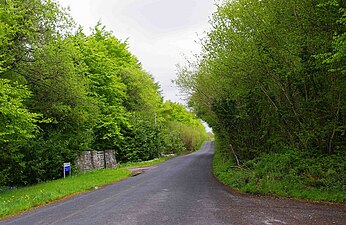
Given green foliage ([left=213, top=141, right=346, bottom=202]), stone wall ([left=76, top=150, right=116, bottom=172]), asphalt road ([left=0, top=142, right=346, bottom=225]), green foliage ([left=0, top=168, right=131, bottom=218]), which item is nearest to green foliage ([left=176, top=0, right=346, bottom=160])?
green foliage ([left=213, top=141, right=346, bottom=202])

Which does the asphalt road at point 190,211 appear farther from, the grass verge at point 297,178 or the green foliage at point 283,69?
the green foliage at point 283,69

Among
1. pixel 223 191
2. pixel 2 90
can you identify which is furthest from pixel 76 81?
pixel 223 191

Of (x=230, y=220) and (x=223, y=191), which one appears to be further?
(x=223, y=191)

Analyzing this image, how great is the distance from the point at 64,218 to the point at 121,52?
110 ft

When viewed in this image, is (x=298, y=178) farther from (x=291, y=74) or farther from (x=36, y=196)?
(x=36, y=196)

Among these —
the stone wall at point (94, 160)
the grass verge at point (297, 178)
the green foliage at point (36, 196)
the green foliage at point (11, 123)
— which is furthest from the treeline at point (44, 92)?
the grass verge at point (297, 178)

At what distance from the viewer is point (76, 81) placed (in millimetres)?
20984

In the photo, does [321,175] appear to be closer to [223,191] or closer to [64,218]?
[223,191]

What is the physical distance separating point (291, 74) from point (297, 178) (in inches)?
147

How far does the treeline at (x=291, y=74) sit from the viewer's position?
10.8 metres

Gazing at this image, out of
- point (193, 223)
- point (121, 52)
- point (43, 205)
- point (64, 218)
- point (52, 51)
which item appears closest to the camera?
point (193, 223)

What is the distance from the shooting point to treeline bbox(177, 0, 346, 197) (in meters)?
10.8

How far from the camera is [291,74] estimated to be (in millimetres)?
12109

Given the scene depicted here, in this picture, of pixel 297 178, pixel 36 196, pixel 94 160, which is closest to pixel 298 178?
pixel 297 178
